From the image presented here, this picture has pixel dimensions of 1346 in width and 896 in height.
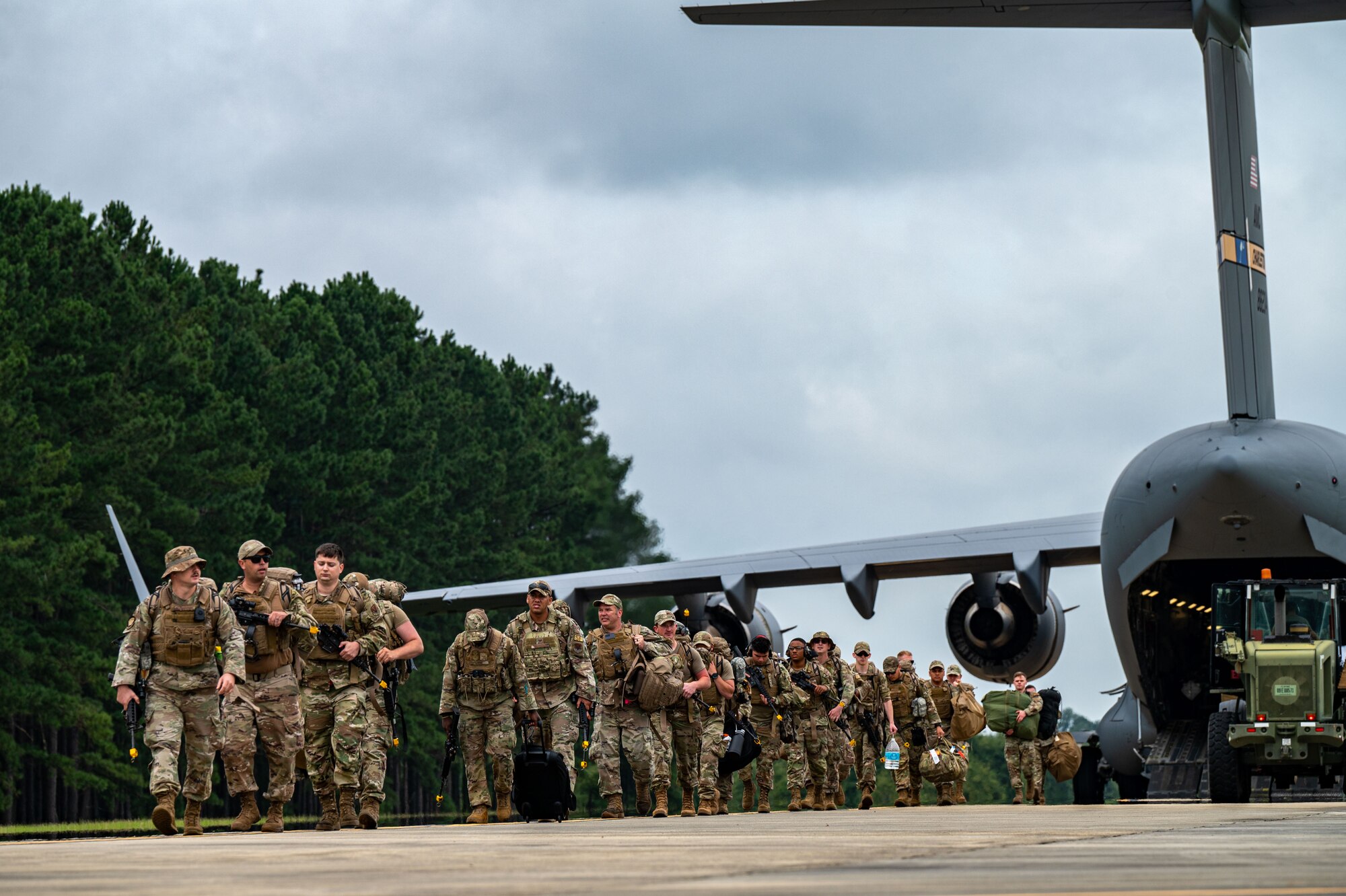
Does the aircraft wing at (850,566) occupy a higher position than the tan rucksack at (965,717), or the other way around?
the aircraft wing at (850,566)

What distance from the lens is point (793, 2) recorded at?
16.3 metres

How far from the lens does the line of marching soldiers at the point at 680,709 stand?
45.9 ft

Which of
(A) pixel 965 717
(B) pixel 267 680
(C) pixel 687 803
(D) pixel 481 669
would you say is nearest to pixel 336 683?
(B) pixel 267 680

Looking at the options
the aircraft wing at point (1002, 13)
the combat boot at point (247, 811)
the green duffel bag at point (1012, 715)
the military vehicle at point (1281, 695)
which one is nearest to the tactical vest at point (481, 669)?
the combat boot at point (247, 811)

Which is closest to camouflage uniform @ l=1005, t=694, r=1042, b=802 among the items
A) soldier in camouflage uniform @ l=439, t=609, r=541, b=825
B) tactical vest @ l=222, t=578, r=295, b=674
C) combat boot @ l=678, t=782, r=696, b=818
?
combat boot @ l=678, t=782, r=696, b=818

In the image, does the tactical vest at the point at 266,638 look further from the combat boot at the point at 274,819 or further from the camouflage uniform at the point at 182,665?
the combat boot at the point at 274,819

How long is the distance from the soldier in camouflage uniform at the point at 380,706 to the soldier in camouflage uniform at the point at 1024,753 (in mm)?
9546

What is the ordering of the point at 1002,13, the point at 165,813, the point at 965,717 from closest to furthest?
the point at 165,813 < the point at 1002,13 < the point at 965,717

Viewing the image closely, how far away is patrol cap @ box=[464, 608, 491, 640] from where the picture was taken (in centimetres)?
1395

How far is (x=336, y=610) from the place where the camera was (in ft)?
38.4

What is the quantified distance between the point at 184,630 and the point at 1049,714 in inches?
467

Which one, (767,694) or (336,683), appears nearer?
(336,683)

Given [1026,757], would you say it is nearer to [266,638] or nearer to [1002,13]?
[1002,13]

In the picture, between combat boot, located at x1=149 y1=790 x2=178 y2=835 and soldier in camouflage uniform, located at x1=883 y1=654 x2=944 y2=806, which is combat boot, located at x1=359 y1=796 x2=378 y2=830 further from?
soldier in camouflage uniform, located at x1=883 y1=654 x2=944 y2=806
